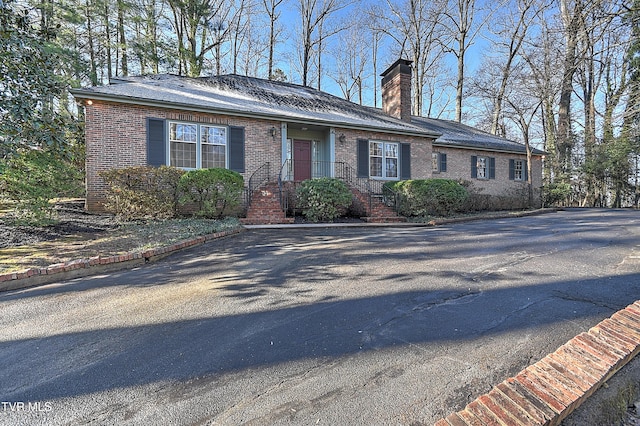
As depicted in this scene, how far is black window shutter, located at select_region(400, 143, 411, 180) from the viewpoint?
14.4m

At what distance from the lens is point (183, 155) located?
10.8 metres

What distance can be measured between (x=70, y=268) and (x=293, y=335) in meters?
3.99

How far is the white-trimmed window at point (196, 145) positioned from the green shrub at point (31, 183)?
3.95m

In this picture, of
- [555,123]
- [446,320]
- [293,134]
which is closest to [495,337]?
[446,320]

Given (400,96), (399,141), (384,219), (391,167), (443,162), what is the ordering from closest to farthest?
(384,219) → (391,167) → (399,141) → (400,96) → (443,162)

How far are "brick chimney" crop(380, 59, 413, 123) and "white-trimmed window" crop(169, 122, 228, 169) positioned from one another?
9.61 meters

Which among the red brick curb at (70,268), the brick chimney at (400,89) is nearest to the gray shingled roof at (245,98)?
the brick chimney at (400,89)

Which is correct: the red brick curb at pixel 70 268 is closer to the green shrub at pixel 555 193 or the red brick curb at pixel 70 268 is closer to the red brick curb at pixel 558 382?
the red brick curb at pixel 558 382

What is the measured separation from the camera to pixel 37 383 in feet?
6.99

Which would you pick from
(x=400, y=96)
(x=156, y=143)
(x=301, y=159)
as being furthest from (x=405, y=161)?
(x=156, y=143)

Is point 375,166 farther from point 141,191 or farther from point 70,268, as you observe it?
point 70,268

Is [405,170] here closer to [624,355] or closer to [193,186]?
[193,186]

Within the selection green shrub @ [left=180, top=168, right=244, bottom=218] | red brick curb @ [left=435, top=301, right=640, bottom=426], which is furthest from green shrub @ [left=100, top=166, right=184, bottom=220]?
red brick curb @ [left=435, top=301, right=640, bottom=426]

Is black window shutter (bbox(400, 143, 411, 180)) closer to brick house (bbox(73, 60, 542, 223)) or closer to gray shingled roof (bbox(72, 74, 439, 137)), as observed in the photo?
brick house (bbox(73, 60, 542, 223))
